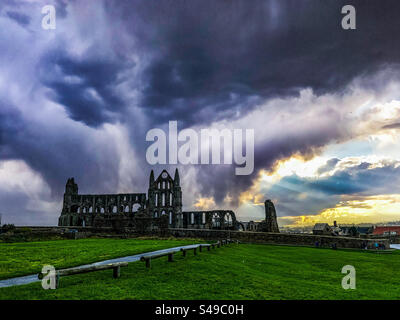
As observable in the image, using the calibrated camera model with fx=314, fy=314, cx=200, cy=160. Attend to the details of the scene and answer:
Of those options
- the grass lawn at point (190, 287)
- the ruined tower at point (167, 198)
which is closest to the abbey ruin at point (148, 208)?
the ruined tower at point (167, 198)

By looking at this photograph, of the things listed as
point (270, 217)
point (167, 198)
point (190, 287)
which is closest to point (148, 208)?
point (167, 198)

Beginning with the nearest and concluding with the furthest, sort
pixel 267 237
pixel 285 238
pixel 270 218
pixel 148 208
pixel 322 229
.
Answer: pixel 285 238 → pixel 267 237 → pixel 270 218 → pixel 322 229 → pixel 148 208

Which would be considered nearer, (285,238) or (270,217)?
(285,238)

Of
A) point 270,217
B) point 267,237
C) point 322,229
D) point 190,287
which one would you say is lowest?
point 322,229

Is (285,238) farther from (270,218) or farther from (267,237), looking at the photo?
(270,218)

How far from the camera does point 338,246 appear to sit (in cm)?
3838

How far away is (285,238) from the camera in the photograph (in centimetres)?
4081

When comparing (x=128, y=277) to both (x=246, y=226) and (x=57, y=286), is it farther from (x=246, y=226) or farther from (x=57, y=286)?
(x=246, y=226)

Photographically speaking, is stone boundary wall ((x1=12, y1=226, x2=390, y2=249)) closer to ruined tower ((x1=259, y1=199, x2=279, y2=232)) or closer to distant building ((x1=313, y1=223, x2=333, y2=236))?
ruined tower ((x1=259, y1=199, x2=279, y2=232))

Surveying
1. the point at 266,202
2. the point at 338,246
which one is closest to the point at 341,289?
the point at 338,246

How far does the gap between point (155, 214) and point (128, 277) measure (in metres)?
73.8

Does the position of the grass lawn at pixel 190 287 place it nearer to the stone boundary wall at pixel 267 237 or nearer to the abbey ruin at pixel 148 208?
the stone boundary wall at pixel 267 237
